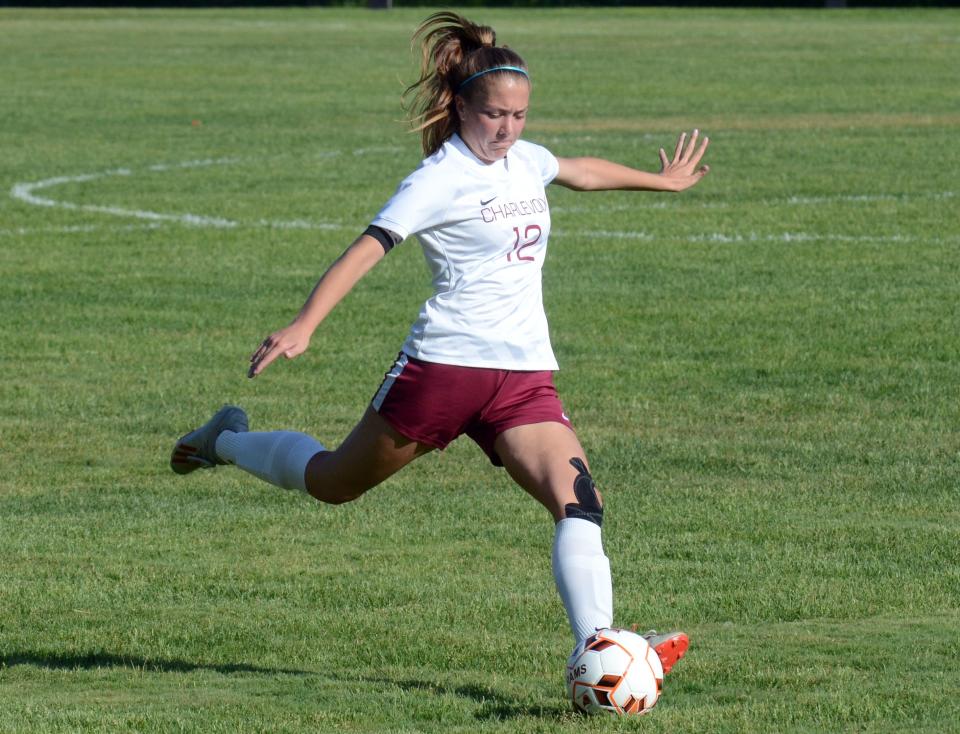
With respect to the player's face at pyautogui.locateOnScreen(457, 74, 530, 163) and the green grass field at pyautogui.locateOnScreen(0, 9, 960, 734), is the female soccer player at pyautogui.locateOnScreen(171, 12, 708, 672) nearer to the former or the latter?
the player's face at pyautogui.locateOnScreen(457, 74, 530, 163)

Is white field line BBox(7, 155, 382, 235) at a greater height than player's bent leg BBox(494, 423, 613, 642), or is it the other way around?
player's bent leg BBox(494, 423, 613, 642)

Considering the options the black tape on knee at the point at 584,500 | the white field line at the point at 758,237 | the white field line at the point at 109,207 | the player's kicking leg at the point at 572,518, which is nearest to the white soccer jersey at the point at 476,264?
the player's kicking leg at the point at 572,518

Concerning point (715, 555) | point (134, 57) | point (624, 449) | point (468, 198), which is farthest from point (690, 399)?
point (134, 57)

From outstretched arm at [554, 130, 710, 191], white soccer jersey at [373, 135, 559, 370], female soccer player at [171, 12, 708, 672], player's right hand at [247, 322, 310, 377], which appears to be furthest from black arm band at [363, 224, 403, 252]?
outstretched arm at [554, 130, 710, 191]

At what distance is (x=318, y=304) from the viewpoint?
553 cm

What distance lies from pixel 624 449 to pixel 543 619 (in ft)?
9.75

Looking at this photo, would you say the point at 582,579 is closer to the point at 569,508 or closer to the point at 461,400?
the point at 569,508

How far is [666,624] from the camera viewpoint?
6.77m

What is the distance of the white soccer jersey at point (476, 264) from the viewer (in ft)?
19.5

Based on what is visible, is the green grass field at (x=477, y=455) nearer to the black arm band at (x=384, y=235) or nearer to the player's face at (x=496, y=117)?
the black arm band at (x=384, y=235)

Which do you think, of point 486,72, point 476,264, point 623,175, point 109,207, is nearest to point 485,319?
point 476,264

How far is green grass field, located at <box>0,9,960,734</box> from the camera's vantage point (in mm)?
6094

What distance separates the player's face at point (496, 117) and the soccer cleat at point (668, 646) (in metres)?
1.60

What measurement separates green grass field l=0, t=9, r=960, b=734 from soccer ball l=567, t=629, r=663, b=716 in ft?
0.27
